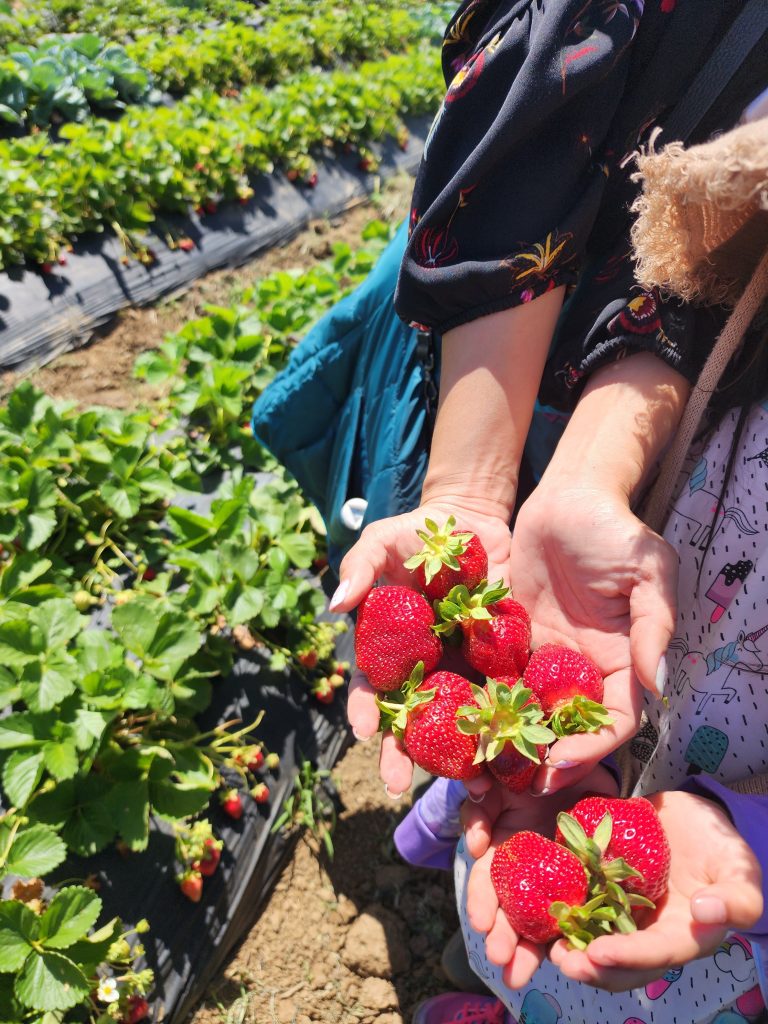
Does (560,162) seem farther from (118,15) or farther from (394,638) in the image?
(118,15)

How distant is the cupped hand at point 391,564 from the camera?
121 cm

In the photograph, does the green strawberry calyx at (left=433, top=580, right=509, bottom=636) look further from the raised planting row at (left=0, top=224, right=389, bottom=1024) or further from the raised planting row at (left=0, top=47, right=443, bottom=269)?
the raised planting row at (left=0, top=47, right=443, bottom=269)

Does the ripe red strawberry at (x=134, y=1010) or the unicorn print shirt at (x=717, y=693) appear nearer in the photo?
the unicorn print shirt at (x=717, y=693)

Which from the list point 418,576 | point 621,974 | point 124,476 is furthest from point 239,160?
point 621,974

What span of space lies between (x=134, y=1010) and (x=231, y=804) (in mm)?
471

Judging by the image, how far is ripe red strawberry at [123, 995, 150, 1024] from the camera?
1604 mm

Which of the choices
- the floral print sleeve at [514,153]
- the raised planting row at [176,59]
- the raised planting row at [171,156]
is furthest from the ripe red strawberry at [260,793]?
the raised planting row at [176,59]

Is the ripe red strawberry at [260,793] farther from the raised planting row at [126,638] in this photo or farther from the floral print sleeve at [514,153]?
the floral print sleeve at [514,153]

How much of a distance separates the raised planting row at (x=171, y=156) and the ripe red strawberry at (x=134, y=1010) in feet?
9.60

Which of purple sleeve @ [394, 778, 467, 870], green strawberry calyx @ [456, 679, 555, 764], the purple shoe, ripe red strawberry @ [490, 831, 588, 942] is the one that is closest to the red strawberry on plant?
green strawberry calyx @ [456, 679, 555, 764]

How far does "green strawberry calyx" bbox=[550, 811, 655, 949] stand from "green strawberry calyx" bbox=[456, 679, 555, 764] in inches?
4.5

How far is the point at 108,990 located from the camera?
1.52 meters

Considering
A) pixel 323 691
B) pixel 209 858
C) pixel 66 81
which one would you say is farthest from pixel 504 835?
pixel 66 81

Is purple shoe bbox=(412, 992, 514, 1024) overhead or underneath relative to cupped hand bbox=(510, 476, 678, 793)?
underneath
